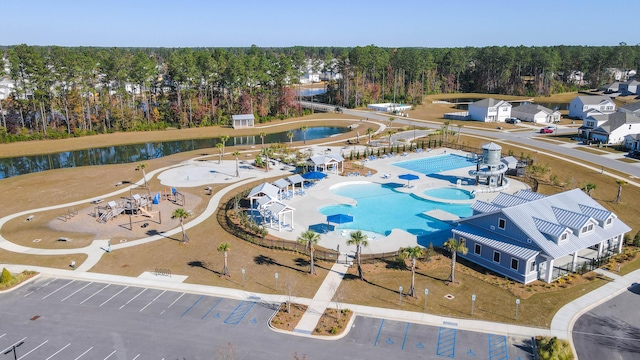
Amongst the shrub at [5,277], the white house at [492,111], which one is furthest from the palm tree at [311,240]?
the white house at [492,111]

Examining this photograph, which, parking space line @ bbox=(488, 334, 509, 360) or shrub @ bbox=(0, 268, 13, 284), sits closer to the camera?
parking space line @ bbox=(488, 334, 509, 360)

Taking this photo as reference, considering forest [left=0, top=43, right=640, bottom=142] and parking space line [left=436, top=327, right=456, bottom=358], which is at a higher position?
forest [left=0, top=43, right=640, bottom=142]

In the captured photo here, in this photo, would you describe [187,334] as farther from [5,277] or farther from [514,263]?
[514,263]

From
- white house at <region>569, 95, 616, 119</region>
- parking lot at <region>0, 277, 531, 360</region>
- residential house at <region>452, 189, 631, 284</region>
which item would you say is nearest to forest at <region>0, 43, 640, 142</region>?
white house at <region>569, 95, 616, 119</region>

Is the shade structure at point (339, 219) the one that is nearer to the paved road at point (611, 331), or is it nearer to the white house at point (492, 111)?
the paved road at point (611, 331)

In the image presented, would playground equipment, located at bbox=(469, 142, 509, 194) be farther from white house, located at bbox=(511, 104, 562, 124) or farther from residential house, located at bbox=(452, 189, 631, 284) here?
white house, located at bbox=(511, 104, 562, 124)
